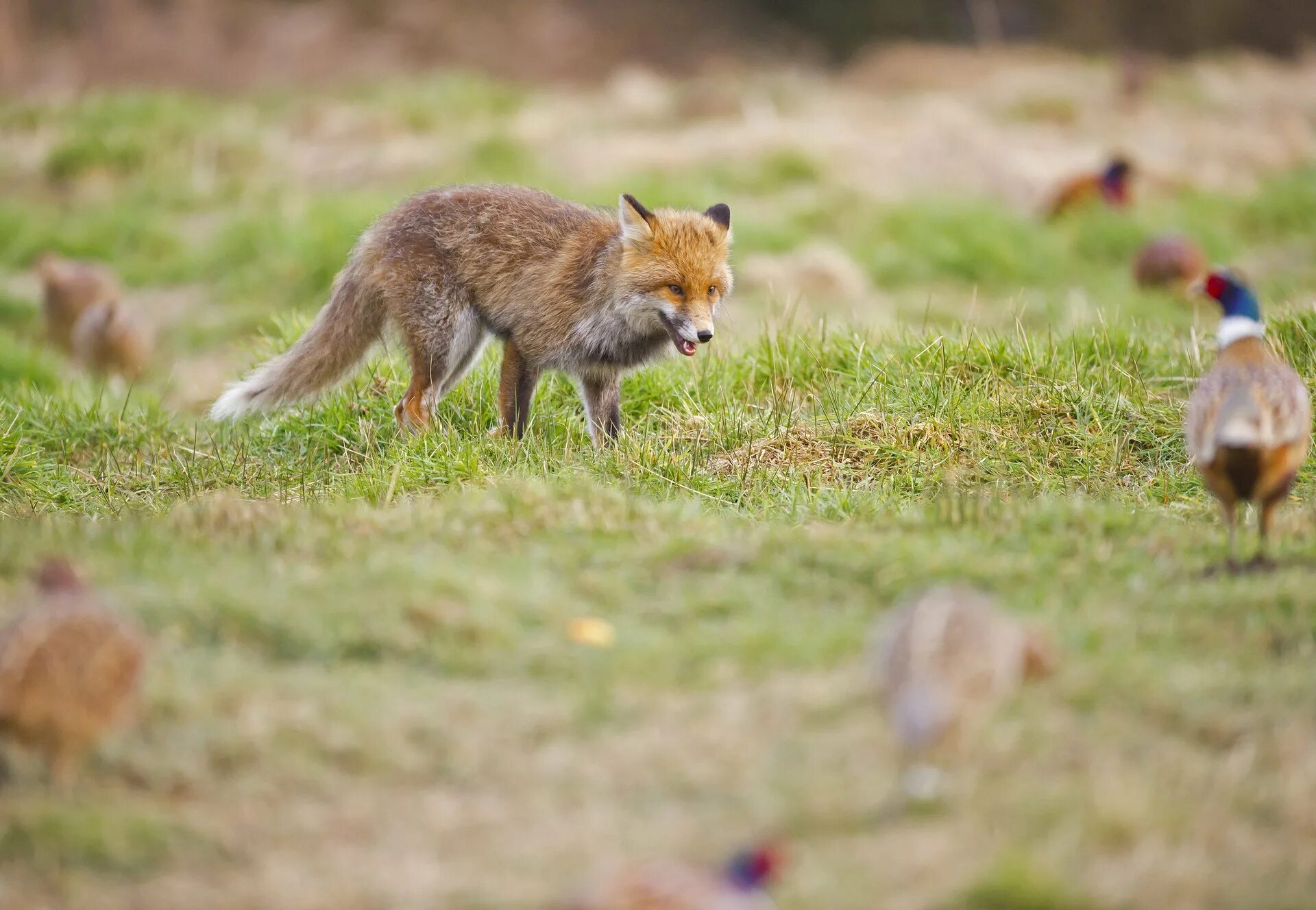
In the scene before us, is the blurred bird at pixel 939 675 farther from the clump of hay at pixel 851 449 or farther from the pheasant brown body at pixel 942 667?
the clump of hay at pixel 851 449

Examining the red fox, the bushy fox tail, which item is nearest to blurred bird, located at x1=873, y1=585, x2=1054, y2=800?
the red fox

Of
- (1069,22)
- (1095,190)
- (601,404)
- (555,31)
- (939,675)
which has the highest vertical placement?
(1069,22)

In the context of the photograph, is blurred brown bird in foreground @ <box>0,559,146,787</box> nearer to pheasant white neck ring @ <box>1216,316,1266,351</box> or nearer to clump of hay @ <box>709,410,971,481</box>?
clump of hay @ <box>709,410,971,481</box>

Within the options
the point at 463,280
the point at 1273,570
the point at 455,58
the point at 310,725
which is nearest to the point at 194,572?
the point at 310,725

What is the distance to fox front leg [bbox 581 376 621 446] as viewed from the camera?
6.94m

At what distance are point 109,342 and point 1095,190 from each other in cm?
885

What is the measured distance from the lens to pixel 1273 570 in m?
4.97

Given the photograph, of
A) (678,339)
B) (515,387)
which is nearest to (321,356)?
(515,387)

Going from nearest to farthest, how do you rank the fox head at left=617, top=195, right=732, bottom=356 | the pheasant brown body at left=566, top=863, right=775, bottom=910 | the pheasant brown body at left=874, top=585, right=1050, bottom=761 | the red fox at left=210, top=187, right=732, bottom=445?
the pheasant brown body at left=566, top=863, right=775, bottom=910, the pheasant brown body at left=874, top=585, right=1050, bottom=761, the fox head at left=617, top=195, right=732, bottom=356, the red fox at left=210, top=187, right=732, bottom=445

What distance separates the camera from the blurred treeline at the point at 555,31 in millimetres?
21875


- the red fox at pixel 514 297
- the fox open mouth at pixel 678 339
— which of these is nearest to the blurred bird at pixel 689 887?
the fox open mouth at pixel 678 339

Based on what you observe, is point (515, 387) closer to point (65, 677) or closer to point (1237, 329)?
point (1237, 329)

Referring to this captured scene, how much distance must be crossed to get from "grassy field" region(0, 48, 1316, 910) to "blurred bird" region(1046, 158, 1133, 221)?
295 centimetres

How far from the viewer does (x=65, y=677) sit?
11.9 ft
